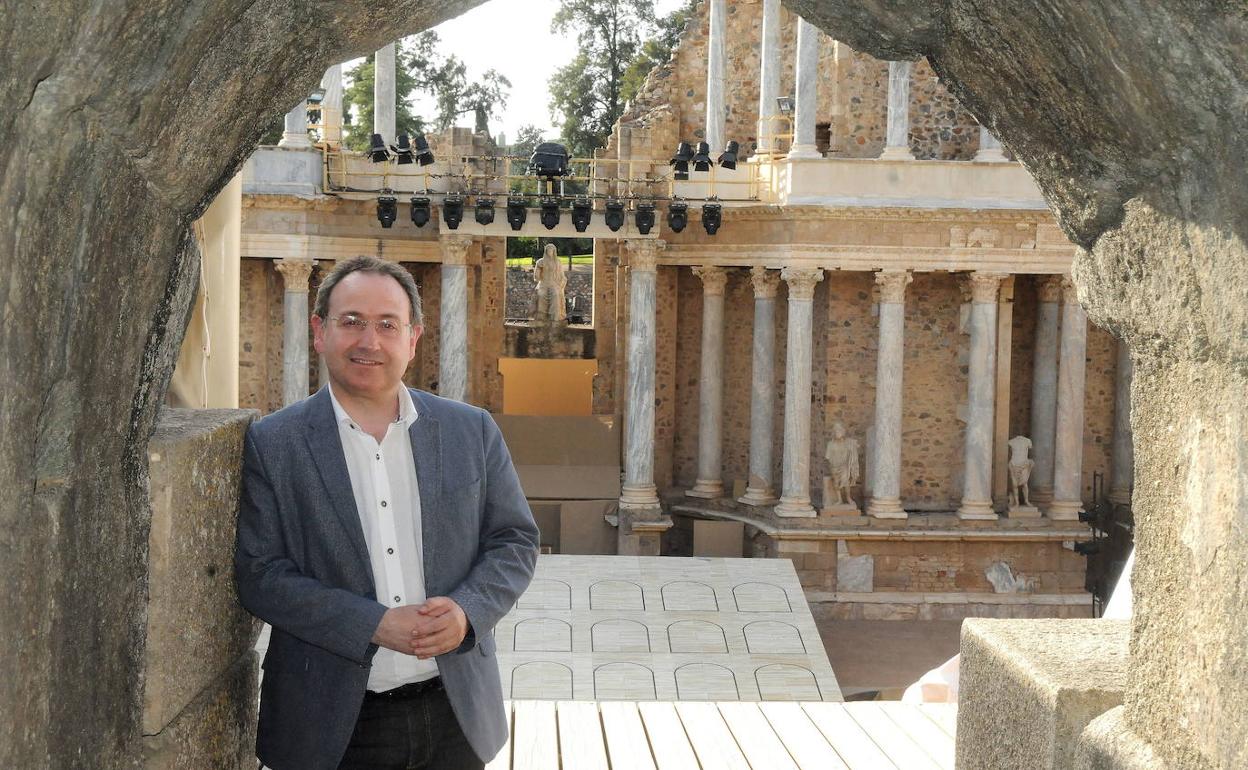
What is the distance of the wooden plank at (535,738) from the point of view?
5.25 metres

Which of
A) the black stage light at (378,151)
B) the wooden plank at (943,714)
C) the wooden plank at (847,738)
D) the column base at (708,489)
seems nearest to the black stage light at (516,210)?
the black stage light at (378,151)

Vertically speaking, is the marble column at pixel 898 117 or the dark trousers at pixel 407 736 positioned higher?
the marble column at pixel 898 117

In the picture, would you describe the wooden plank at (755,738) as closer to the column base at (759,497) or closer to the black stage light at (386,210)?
the black stage light at (386,210)

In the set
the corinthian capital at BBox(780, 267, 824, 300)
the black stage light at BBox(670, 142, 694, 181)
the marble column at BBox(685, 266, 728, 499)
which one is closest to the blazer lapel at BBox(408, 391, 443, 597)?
the black stage light at BBox(670, 142, 694, 181)

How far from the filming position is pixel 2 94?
2.13 metres

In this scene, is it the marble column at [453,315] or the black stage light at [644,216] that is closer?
the black stage light at [644,216]

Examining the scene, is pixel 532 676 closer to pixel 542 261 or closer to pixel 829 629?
pixel 829 629

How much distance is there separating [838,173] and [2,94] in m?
16.8

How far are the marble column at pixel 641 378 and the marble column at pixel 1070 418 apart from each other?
5668 millimetres

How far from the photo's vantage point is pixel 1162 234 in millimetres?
2604

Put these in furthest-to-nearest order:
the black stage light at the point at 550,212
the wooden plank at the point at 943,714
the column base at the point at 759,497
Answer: the column base at the point at 759,497 < the black stage light at the point at 550,212 < the wooden plank at the point at 943,714

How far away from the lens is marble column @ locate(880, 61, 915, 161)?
18.4 metres

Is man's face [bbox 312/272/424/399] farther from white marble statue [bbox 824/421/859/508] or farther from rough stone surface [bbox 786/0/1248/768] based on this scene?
white marble statue [bbox 824/421/859/508]

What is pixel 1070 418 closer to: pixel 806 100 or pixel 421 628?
pixel 806 100
